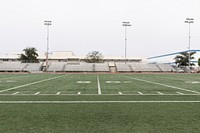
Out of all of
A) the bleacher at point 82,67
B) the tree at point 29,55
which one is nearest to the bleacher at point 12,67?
the bleacher at point 82,67

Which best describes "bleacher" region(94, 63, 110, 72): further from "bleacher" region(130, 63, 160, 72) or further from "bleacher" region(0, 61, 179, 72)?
"bleacher" region(130, 63, 160, 72)

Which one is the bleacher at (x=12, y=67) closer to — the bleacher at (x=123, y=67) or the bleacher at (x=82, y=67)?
the bleacher at (x=82, y=67)

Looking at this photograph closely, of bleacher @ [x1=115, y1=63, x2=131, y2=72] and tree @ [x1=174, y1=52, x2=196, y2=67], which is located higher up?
tree @ [x1=174, y1=52, x2=196, y2=67]

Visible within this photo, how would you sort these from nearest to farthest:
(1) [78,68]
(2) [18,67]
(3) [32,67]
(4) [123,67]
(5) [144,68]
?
(3) [32,67], (2) [18,67], (1) [78,68], (5) [144,68], (4) [123,67]

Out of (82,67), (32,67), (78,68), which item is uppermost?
(82,67)

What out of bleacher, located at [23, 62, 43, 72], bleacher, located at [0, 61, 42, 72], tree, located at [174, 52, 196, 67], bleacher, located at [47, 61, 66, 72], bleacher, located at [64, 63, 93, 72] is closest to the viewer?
bleacher, located at [0, 61, 42, 72]

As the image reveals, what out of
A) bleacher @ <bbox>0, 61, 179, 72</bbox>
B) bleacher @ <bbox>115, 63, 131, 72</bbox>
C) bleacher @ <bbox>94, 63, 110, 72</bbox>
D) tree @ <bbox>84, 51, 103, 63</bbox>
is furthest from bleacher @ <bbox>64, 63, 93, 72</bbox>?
tree @ <bbox>84, 51, 103, 63</bbox>

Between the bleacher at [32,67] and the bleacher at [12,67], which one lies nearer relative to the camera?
the bleacher at [32,67]

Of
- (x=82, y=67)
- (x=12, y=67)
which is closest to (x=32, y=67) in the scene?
(x=12, y=67)

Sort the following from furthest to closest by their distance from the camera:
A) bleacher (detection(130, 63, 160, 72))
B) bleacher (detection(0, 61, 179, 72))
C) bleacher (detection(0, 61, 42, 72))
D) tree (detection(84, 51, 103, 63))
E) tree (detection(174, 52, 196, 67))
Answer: tree (detection(84, 51, 103, 63))
tree (detection(174, 52, 196, 67))
bleacher (detection(130, 63, 160, 72))
bleacher (detection(0, 61, 179, 72))
bleacher (detection(0, 61, 42, 72))

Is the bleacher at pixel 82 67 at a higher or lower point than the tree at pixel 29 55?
lower

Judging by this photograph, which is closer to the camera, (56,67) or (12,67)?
(12,67)

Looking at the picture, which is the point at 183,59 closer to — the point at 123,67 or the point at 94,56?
the point at 123,67

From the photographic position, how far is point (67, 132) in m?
4.75
